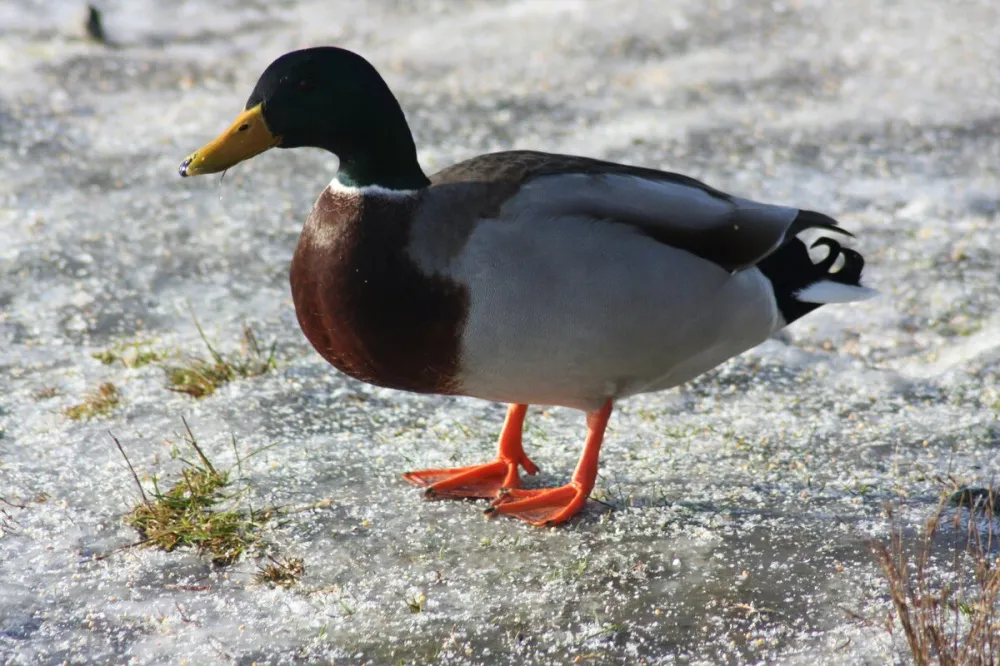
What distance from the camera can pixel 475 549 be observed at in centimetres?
330

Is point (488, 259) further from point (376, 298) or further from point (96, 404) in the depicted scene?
point (96, 404)

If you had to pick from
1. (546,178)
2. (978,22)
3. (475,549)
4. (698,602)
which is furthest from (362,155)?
(978,22)

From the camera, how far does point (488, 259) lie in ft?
10.1

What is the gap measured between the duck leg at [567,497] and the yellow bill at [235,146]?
1235 mm

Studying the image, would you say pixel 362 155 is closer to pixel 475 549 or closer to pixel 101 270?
pixel 475 549

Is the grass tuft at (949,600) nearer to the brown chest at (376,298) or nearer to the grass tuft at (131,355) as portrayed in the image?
the brown chest at (376,298)

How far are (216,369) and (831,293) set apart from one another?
2.17m

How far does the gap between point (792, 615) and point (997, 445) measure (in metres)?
1.32

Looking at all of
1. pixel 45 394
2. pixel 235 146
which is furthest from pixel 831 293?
pixel 45 394

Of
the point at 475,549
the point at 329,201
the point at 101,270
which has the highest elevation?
the point at 329,201

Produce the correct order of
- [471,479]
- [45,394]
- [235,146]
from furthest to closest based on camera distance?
[45,394] < [471,479] < [235,146]

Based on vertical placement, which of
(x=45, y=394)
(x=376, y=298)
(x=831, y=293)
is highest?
(x=376, y=298)

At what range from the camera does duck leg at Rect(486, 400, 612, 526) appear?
347cm

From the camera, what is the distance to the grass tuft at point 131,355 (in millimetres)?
4422
